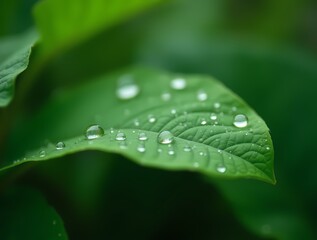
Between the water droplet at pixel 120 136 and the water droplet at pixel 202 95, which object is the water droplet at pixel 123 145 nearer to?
the water droplet at pixel 120 136

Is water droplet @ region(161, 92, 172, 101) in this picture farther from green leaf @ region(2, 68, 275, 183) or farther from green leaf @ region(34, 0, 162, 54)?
green leaf @ region(34, 0, 162, 54)

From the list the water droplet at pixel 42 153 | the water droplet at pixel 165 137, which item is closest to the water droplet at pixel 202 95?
the water droplet at pixel 165 137

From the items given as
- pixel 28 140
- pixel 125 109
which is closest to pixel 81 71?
pixel 28 140

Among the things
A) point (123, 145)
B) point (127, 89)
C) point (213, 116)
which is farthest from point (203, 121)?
point (127, 89)

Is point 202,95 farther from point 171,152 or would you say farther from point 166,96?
point 171,152

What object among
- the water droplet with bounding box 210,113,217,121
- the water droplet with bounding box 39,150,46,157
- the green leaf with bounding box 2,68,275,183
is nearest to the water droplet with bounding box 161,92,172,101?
the green leaf with bounding box 2,68,275,183

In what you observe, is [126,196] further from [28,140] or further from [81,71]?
[81,71]
